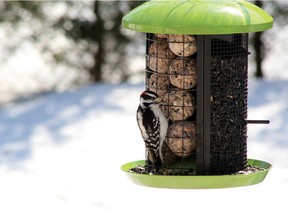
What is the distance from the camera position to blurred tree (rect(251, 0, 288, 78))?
29.6ft

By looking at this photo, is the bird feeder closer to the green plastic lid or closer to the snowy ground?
the green plastic lid

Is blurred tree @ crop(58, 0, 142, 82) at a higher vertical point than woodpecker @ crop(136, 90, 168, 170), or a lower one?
lower

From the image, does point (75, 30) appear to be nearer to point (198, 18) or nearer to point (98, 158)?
point (98, 158)

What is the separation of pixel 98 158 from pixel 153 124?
3.82 metres

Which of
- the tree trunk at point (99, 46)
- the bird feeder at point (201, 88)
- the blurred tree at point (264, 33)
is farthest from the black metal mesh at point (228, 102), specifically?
the tree trunk at point (99, 46)

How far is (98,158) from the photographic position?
26.6 feet

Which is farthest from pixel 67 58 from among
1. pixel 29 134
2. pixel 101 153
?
pixel 101 153

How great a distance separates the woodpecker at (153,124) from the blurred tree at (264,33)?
16.0 feet

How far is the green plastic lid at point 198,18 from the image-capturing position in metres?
3.96

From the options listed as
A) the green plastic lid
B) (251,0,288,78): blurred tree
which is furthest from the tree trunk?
the green plastic lid

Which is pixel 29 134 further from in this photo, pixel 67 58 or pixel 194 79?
pixel 194 79

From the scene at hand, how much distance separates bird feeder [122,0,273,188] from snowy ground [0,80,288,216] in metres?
2.37

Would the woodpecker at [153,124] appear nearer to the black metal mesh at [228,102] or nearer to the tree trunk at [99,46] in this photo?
the black metal mesh at [228,102]

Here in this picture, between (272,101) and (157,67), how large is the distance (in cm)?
489
